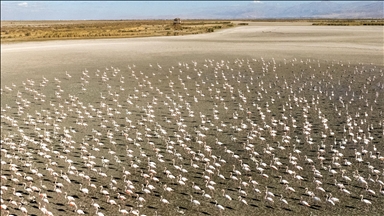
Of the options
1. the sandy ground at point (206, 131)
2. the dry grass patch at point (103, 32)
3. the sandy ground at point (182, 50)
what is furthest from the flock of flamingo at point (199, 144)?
the dry grass patch at point (103, 32)

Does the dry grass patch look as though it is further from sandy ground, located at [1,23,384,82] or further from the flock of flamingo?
the flock of flamingo

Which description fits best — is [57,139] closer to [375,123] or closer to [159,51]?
[375,123]

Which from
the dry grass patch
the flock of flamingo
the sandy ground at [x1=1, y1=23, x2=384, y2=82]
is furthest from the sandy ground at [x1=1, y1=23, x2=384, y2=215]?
the dry grass patch

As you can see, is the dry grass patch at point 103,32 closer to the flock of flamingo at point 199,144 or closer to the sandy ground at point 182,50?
the sandy ground at point 182,50

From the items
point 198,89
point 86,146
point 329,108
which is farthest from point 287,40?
point 86,146

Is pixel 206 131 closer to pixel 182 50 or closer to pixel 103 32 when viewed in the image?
pixel 182 50

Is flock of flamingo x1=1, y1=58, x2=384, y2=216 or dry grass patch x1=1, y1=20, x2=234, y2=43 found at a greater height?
dry grass patch x1=1, y1=20, x2=234, y2=43
